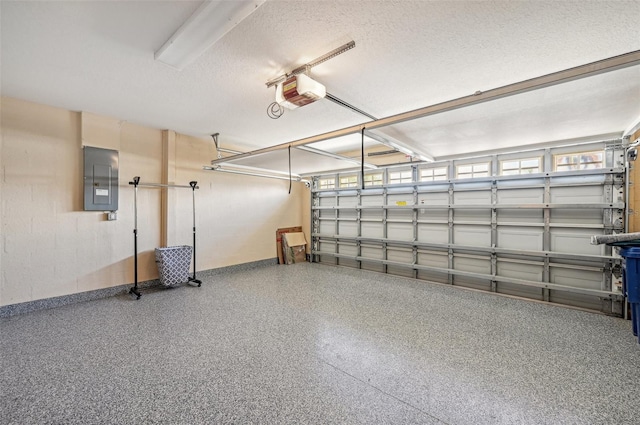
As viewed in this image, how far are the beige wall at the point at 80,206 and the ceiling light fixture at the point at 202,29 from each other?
8.14 feet

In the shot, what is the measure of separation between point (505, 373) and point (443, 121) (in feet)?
9.46

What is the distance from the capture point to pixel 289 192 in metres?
3.19

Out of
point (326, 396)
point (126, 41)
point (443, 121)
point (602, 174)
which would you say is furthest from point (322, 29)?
point (602, 174)

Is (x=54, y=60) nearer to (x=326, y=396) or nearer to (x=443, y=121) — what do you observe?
(x=326, y=396)

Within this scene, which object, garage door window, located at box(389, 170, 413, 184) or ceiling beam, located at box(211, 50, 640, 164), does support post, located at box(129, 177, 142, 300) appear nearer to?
ceiling beam, located at box(211, 50, 640, 164)

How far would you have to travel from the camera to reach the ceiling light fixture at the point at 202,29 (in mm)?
1517

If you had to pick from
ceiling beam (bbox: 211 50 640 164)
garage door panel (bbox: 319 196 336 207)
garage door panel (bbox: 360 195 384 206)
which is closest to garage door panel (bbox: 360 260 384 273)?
garage door panel (bbox: 360 195 384 206)

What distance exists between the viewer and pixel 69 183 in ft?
11.3

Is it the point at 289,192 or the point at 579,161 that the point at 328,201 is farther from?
the point at 579,161

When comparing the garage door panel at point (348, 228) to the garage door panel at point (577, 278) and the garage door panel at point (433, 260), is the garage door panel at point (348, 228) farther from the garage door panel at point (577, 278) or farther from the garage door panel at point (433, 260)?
the garage door panel at point (577, 278)

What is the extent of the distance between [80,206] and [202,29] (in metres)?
3.35

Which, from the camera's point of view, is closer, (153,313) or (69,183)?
(153,313)

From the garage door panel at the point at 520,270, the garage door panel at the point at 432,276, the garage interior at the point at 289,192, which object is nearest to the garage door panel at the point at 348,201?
the garage interior at the point at 289,192

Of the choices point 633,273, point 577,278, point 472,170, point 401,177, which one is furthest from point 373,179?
point 633,273
